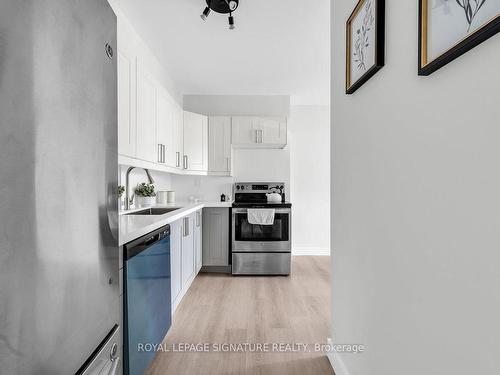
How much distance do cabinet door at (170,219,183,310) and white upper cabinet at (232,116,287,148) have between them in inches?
74.1

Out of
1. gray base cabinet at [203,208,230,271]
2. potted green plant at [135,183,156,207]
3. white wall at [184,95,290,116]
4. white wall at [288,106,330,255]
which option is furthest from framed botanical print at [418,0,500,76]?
white wall at [288,106,330,255]

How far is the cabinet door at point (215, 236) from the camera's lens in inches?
157

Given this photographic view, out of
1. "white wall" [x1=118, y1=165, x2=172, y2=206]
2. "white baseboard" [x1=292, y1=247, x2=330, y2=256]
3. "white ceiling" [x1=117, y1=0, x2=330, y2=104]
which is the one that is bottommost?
"white baseboard" [x1=292, y1=247, x2=330, y2=256]

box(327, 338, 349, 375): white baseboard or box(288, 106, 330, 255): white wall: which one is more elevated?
box(288, 106, 330, 255): white wall

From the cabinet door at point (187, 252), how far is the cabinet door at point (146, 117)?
0.73 m

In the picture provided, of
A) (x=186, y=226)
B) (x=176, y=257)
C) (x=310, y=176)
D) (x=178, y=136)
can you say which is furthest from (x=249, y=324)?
(x=310, y=176)

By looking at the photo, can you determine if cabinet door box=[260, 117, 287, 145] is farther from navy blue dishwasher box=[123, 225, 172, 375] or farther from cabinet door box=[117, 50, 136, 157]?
navy blue dishwasher box=[123, 225, 172, 375]

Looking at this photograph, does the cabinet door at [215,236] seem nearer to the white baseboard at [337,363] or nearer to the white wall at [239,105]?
the white wall at [239,105]

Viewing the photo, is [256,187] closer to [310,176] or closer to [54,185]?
[310,176]

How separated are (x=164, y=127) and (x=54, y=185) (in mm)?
2602

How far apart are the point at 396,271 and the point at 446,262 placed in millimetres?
302

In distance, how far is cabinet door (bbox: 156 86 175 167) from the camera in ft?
9.58

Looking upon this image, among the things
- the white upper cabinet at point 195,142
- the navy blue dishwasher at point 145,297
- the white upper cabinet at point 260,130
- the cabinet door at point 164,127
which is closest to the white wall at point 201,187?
the white upper cabinet at point 195,142

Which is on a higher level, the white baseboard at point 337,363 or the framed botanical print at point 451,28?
the framed botanical print at point 451,28
